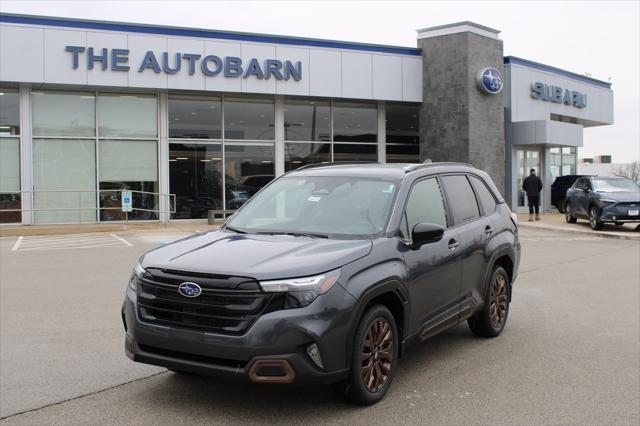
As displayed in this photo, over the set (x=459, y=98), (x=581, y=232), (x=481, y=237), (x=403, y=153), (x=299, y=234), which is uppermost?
(x=459, y=98)

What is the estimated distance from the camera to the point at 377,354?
4.65 meters

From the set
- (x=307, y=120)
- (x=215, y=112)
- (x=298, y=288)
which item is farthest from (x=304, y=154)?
(x=298, y=288)

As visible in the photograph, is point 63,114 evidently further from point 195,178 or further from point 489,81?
point 489,81

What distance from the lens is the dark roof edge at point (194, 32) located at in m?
19.6

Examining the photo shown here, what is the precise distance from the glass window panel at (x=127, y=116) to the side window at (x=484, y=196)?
1718 cm

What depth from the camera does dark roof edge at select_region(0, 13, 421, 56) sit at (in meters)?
19.6

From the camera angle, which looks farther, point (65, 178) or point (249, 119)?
point (249, 119)

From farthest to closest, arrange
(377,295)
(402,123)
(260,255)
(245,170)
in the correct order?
1. (402,123)
2. (245,170)
3. (377,295)
4. (260,255)

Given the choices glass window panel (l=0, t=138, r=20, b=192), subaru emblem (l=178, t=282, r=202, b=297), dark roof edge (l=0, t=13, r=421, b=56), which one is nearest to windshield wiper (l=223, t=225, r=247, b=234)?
subaru emblem (l=178, t=282, r=202, b=297)

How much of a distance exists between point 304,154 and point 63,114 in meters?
8.57

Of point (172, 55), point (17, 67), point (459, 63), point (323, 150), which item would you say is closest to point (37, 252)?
point (17, 67)

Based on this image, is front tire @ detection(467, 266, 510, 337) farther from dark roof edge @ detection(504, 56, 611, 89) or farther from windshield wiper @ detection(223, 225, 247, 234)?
dark roof edge @ detection(504, 56, 611, 89)

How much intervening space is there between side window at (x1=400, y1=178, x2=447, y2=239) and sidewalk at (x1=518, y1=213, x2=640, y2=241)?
14.3 metres

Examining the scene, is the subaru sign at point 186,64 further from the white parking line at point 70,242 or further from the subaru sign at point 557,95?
the subaru sign at point 557,95
